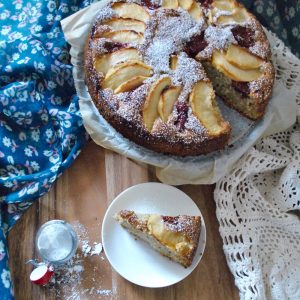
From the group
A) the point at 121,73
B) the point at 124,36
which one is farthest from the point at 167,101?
the point at 124,36

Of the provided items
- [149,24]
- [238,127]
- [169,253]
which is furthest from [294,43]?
[169,253]

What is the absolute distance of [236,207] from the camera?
1730 mm

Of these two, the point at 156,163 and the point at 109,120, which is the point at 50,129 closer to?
the point at 109,120

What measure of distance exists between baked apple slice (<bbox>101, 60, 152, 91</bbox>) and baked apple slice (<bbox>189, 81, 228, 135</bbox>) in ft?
0.65

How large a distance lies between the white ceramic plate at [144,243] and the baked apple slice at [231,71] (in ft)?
1.45

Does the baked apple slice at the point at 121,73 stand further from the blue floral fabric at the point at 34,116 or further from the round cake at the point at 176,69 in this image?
the blue floral fabric at the point at 34,116

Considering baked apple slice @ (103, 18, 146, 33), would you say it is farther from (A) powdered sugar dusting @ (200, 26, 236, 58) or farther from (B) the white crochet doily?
(B) the white crochet doily

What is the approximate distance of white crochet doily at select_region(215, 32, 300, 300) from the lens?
1.66 metres

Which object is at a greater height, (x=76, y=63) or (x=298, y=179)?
(x=76, y=63)

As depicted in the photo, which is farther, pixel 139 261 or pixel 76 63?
pixel 76 63

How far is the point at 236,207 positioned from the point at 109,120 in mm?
524

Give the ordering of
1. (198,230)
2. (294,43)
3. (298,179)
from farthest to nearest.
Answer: (294,43) → (298,179) → (198,230)

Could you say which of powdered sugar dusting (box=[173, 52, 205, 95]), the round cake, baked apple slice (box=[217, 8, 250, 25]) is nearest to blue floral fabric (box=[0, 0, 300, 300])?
the round cake

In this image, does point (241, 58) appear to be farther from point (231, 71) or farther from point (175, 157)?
point (175, 157)
